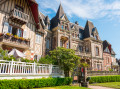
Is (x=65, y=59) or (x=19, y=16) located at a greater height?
(x=19, y=16)

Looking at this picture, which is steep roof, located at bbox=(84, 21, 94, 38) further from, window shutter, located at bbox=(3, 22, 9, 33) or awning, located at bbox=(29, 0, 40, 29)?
window shutter, located at bbox=(3, 22, 9, 33)

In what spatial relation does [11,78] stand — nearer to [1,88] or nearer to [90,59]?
[1,88]

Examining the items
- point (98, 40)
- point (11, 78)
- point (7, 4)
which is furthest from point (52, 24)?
point (11, 78)

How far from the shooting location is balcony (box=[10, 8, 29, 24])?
1487cm

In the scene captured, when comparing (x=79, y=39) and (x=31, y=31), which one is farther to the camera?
(x=79, y=39)

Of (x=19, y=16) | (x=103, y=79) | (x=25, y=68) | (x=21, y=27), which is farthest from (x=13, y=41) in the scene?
(x=103, y=79)

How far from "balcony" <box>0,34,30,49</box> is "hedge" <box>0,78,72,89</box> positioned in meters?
6.39

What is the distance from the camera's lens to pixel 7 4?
15414 mm

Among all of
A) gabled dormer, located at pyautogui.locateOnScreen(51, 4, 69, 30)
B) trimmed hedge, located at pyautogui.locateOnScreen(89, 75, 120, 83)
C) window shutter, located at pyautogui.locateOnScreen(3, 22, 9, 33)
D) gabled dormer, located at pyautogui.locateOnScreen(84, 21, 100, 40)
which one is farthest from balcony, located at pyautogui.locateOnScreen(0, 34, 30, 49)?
gabled dormer, located at pyautogui.locateOnScreen(84, 21, 100, 40)

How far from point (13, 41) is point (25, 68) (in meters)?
5.47

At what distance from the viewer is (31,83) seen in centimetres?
945

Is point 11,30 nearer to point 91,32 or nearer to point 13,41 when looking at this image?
point 13,41

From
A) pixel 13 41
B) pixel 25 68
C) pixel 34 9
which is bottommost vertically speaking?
pixel 25 68

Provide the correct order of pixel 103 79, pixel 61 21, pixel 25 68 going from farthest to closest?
pixel 61 21, pixel 103 79, pixel 25 68
